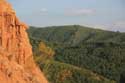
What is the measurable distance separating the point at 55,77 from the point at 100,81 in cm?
2336

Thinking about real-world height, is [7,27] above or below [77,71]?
above

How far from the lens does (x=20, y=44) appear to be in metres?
67.5

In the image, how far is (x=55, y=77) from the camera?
481 feet

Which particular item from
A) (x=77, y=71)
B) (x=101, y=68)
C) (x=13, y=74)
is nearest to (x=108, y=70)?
(x=101, y=68)

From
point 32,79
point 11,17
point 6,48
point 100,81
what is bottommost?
point 100,81

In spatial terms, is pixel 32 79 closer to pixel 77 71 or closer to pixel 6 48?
pixel 6 48

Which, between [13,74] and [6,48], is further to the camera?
[6,48]

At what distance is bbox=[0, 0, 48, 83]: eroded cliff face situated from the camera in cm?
5646

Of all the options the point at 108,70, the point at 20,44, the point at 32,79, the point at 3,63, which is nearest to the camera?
the point at 3,63

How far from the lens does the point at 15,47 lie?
217 ft

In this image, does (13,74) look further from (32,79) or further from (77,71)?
(77,71)

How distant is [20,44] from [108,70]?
120m

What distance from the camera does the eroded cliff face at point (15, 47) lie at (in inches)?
2223

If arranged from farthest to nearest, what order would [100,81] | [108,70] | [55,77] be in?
[108,70] → [100,81] → [55,77]
